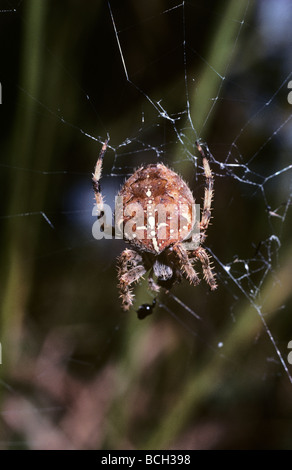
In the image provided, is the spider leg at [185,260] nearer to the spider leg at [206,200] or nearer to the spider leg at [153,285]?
the spider leg at [206,200]

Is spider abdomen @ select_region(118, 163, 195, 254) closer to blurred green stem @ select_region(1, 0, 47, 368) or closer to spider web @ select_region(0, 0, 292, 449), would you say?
spider web @ select_region(0, 0, 292, 449)

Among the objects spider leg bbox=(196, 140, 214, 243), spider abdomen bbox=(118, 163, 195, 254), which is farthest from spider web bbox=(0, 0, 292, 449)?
spider abdomen bbox=(118, 163, 195, 254)

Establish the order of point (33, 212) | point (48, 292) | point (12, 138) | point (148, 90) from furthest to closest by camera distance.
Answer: point (48, 292)
point (33, 212)
point (12, 138)
point (148, 90)

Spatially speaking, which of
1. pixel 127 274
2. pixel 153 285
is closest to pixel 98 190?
pixel 127 274

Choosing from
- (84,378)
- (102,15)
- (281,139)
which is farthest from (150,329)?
(102,15)

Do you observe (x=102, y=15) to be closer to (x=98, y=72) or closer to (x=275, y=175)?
(x=98, y=72)

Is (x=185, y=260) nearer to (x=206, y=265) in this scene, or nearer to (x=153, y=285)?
(x=206, y=265)

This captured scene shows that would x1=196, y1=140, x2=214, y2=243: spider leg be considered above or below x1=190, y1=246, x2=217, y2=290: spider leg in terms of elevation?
above
